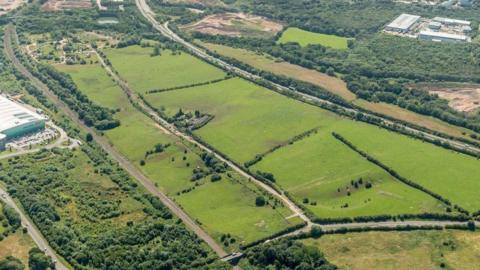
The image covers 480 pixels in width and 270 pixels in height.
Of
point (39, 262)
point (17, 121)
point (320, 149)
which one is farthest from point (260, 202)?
point (17, 121)

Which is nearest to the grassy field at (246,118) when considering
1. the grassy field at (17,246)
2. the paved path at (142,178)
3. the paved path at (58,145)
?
the paved path at (142,178)

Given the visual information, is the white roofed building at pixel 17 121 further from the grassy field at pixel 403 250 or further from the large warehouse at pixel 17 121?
the grassy field at pixel 403 250

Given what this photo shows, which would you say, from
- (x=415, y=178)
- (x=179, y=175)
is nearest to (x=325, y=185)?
(x=415, y=178)

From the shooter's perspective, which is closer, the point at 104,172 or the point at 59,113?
the point at 104,172

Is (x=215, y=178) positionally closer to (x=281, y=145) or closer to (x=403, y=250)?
(x=281, y=145)

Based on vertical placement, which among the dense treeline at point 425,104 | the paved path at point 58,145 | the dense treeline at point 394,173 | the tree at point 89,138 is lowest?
the paved path at point 58,145

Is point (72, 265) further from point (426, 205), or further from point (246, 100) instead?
point (246, 100)
